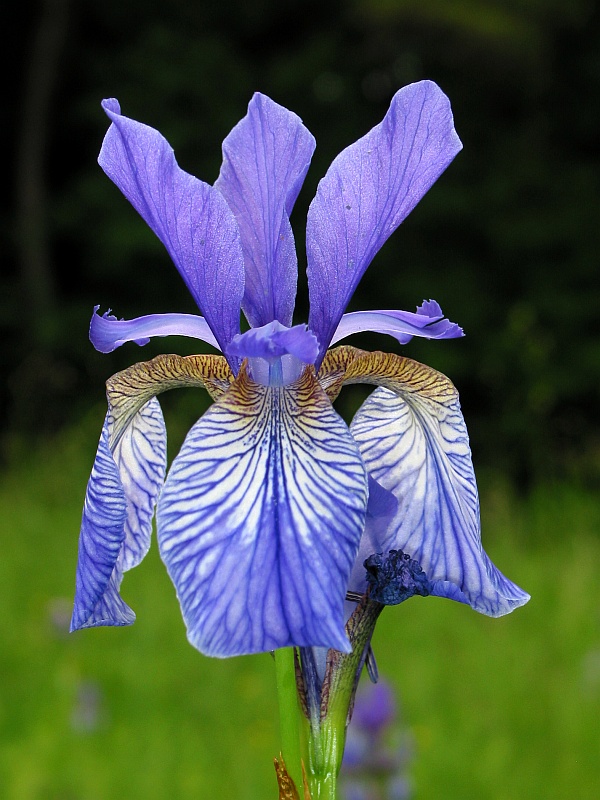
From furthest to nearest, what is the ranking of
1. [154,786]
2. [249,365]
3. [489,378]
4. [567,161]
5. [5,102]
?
1. [5,102]
2. [567,161]
3. [489,378]
4. [154,786]
5. [249,365]

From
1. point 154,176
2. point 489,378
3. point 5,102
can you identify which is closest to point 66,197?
point 5,102

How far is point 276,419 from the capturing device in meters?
0.60

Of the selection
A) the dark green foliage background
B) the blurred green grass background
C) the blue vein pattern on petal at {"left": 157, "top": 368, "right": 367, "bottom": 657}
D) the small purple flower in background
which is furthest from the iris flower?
the dark green foliage background

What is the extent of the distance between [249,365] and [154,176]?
14 centimetres

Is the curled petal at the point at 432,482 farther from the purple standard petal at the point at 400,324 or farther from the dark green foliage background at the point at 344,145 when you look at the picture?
the dark green foliage background at the point at 344,145

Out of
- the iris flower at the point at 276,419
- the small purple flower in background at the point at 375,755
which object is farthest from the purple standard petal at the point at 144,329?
the small purple flower in background at the point at 375,755

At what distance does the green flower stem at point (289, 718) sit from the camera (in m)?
0.57

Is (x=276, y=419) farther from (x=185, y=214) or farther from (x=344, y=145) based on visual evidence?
(x=344, y=145)

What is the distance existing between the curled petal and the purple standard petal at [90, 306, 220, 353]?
0.11 meters

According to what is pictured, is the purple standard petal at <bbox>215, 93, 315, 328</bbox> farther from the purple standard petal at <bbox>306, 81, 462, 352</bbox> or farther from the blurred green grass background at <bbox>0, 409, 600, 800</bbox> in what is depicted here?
the blurred green grass background at <bbox>0, 409, 600, 800</bbox>

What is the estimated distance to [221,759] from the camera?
2.47m

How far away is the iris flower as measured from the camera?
0.51m

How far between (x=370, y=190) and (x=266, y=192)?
0.07 m

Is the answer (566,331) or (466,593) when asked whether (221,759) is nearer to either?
(466,593)
